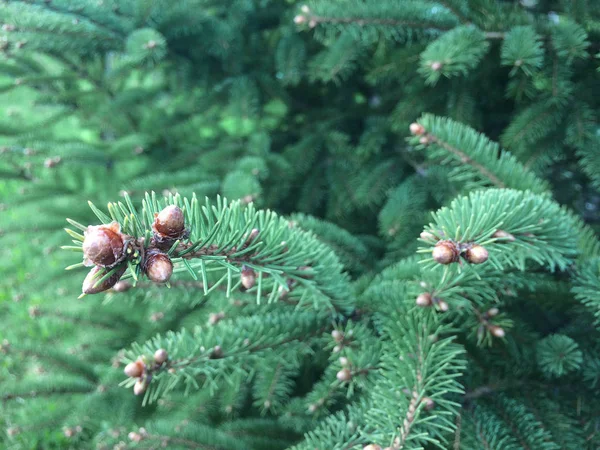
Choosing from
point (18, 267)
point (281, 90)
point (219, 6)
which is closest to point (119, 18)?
point (219, 6)

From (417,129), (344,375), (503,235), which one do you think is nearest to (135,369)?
(344,375)

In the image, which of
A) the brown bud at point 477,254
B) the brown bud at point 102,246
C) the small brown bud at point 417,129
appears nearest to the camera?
the brown bud at point 102,246

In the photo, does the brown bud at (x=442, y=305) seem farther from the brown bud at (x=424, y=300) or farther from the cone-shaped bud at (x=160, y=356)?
the cone-shaped bud at (x=160, y=356)

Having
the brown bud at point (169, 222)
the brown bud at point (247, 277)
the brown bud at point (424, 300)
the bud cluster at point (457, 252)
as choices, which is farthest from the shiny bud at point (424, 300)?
the brown bud at point (169, 222)

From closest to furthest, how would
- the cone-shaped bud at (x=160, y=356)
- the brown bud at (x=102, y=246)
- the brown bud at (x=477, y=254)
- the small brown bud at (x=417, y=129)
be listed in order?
the brown bud at (x=102, y=246) → the brown bud at (x=477, y=254) → the cone-shaped bud at (x=160, y=356) → the small brown bud at (x=417, y=129)

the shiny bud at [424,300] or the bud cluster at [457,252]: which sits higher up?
A: the bud cluster at [457,252]

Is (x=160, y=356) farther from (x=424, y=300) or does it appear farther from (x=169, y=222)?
(x=424, y=300)

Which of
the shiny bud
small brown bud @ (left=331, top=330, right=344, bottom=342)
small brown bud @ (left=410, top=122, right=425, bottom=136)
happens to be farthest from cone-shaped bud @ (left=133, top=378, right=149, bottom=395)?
small brown bud @ (left=410, top=122, right=425, bottom=136)

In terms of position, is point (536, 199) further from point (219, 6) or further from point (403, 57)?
point (219, 6)

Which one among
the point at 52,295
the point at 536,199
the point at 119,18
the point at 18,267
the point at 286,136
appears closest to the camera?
the point at 536,199
